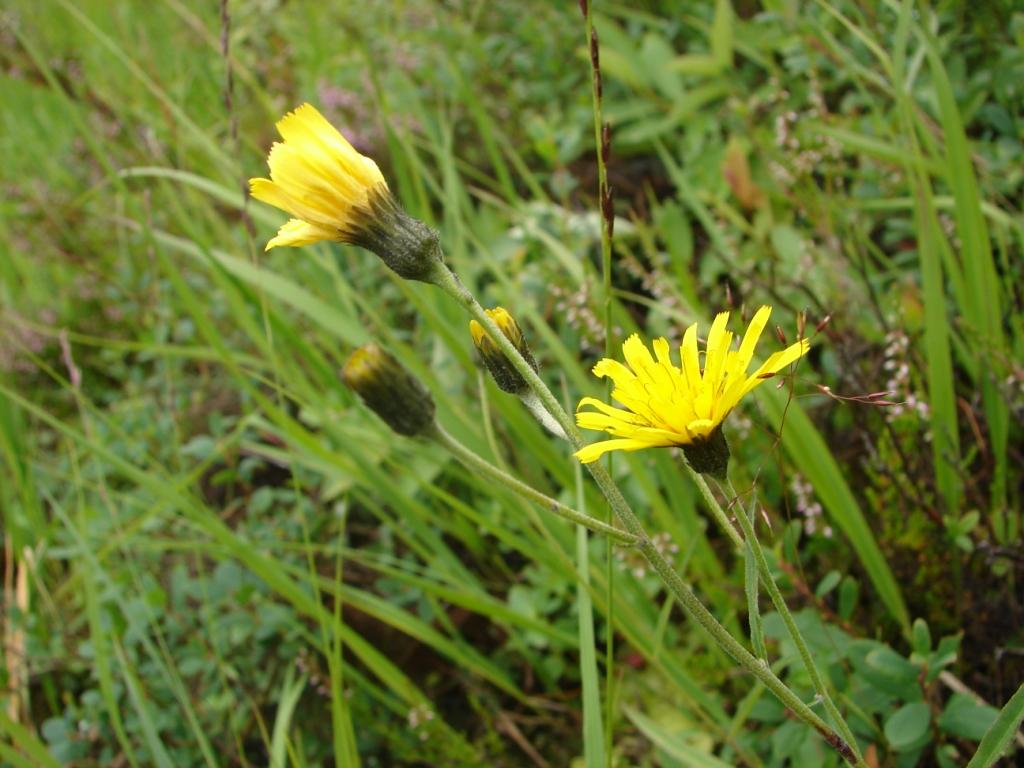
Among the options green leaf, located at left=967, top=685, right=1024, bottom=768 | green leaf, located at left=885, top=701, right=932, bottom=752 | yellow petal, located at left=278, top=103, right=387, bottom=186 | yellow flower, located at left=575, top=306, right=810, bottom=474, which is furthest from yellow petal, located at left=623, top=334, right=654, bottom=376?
green leaf, located at left=885, top=701, right=932, bottom=752

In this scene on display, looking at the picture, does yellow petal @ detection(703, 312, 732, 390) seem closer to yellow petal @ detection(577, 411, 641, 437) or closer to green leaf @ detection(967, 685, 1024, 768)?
yellow petal @ detection(577, 411, 641, 437)

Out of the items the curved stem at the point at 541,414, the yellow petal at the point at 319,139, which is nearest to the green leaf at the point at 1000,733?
the curved stem at the point at 541,414

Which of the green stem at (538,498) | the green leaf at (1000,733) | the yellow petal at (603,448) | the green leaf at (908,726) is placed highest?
the yellow petal at (603,448)

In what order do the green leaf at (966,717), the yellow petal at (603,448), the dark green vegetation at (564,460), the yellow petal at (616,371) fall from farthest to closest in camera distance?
the dark green vegetation at (564,460), the green leaf at (966,717), the yellow petal at (616,371), the yellow petal at (603,448)

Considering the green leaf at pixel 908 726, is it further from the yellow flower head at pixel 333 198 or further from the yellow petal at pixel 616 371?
the yellow flower head at pixel 333 198

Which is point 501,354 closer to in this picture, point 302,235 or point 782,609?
point 302,235

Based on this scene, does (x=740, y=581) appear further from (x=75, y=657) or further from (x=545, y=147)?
(x=75, y=657)

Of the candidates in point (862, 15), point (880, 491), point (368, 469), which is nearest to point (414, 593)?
point (368, 469)
